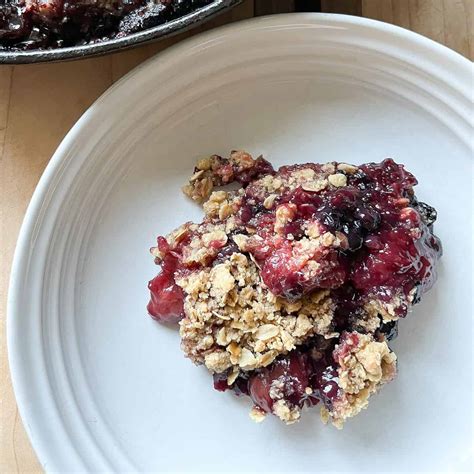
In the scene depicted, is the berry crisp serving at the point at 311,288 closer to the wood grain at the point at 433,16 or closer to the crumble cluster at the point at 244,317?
the crumble cluster at the point at 244,317

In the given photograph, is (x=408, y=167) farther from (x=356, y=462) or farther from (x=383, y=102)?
(x=356, y=462)

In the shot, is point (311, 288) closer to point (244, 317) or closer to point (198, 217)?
point (244, 317)

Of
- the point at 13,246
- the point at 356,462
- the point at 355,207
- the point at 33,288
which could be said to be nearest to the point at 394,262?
the point at 355,207

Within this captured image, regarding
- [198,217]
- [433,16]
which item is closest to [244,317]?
[198,217]

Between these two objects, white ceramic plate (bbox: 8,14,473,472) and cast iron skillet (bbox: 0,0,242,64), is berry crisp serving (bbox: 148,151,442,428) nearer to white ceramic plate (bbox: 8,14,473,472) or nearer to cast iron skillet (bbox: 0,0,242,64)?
white ceramic plate (bbox: 8,14,473,472)

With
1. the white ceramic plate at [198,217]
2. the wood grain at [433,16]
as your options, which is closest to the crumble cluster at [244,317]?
the white ceramic plate at [198,217]
